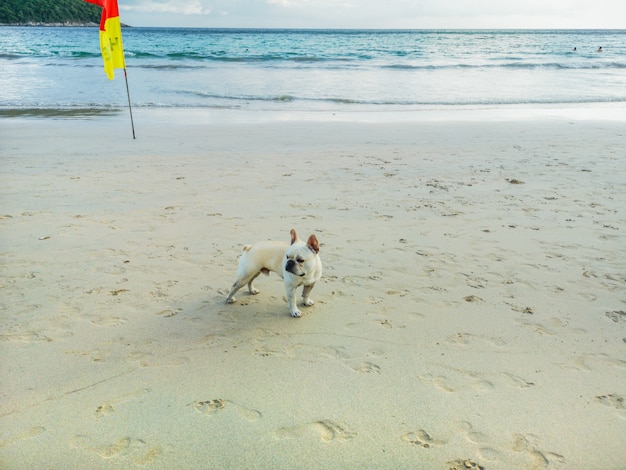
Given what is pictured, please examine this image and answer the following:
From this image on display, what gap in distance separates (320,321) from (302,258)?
649 millimetres

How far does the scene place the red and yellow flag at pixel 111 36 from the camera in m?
9.96

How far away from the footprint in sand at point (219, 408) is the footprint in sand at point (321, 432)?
22cm

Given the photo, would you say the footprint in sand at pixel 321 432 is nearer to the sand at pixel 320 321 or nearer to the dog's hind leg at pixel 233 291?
the sand at pixel 320 321

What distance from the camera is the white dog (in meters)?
3.83

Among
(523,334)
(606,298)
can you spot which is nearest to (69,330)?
(523,334)

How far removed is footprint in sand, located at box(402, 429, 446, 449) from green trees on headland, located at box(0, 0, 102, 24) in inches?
5369

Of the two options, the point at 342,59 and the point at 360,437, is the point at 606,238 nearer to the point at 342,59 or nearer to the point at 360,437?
the point at 360,437

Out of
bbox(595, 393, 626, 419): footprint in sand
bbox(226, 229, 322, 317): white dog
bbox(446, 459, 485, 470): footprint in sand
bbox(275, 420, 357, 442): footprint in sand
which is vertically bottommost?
bbox(595, 393, 626, 419): footprint in sand

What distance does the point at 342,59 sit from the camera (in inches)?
1455

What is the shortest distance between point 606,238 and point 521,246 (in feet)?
3.80

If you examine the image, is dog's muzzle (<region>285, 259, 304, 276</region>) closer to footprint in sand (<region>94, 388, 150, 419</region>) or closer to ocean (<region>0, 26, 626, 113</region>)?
footprint in sand (<region>94, 388, 150, 419</region>)

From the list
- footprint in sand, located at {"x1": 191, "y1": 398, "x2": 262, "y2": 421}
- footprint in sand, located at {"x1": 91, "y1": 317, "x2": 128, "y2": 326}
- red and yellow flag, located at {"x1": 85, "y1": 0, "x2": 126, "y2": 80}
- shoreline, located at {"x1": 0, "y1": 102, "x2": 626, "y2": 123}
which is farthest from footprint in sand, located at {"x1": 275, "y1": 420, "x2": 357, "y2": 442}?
shoreline, located at {"x1": 0, "y1": 102, "x2": 626, "y2": 123}

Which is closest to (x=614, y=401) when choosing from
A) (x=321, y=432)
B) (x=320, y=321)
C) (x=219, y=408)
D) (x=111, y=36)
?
(x=321, y=432)

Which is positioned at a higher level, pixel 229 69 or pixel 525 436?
pixel 229 69
